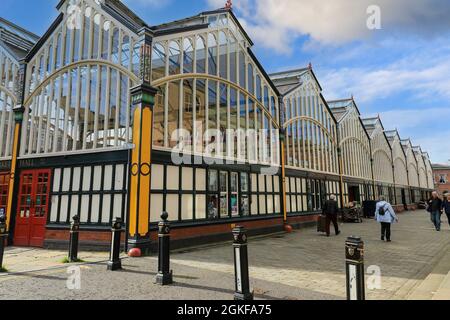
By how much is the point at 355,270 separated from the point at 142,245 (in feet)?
19.8

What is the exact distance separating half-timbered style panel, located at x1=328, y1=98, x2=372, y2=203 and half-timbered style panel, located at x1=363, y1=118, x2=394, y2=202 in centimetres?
213

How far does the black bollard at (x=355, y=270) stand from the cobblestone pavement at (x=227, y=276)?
3.76ft

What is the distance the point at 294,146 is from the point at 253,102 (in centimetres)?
444

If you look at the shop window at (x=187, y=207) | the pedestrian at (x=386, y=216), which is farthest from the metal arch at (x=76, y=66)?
the pedestrian at (x=386, y=216)

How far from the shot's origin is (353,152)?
83.7 feet

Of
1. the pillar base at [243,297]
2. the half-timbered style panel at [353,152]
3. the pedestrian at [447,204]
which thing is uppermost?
the half-timbered style panel at [353,152]

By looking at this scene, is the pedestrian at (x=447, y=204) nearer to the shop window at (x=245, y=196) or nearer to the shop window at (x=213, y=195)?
the shop window at (x=245, y=196)

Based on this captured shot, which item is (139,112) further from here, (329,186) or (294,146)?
(329,186)

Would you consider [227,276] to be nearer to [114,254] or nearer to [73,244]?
[114,254]

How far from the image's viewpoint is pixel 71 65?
34.2 feet

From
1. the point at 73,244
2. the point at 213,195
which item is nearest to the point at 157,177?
the point at 213,195

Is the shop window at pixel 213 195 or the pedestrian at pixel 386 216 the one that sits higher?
the shop window at pixel 213 195

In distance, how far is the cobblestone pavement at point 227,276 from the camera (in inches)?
191
